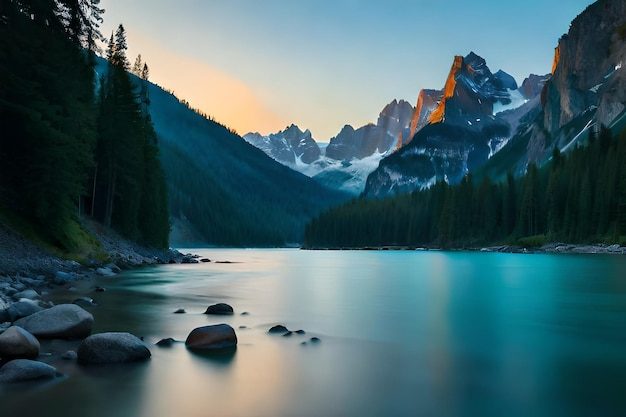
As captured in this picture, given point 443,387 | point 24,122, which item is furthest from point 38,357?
point 24,122

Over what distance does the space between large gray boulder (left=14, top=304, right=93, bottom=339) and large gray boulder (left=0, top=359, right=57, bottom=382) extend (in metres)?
4.59

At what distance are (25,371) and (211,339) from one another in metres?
5.61

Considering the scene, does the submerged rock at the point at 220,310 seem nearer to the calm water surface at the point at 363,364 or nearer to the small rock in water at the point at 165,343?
the calm water surface at the point at 363,364

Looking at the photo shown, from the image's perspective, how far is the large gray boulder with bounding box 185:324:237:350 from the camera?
15.9m

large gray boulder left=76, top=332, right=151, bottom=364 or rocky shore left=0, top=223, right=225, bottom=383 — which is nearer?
rocky shore left=0, top=223, right=225, bottom=383

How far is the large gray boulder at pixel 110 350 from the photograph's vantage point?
13359 mm

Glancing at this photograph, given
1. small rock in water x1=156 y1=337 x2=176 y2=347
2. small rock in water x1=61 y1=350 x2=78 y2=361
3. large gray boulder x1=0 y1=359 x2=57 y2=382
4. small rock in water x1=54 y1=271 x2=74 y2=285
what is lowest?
small rock in water x1=54 y1=271 x2=74 y2=285

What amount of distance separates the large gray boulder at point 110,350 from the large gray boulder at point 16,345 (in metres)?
1.18

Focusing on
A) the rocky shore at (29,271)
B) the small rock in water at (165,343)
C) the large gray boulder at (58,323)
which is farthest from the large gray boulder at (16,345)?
the small rock in water at (165,343)

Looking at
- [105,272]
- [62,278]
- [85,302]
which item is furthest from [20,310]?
[105,272]

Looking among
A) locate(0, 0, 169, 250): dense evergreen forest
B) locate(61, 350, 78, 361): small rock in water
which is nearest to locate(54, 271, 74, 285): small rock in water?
locate(0, 0, 169, 250): dense evergreen forest

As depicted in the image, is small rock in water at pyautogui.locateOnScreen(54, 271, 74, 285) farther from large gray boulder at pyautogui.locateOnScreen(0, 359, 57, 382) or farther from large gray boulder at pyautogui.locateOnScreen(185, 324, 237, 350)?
large gray boulder at pyautogui.locateOnScreen(0, 359, 57, 382)

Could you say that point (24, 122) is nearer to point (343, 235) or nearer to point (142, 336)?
point (142, 336)

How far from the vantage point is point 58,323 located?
→ 16.3 m
